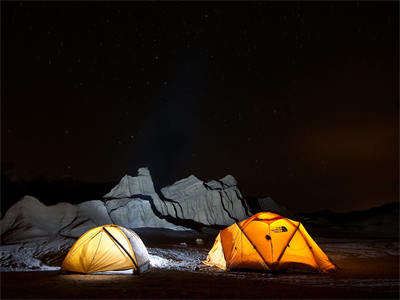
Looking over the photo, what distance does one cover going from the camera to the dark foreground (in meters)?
8.28

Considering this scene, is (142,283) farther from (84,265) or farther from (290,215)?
(290,215)

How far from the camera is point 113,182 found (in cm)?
6744

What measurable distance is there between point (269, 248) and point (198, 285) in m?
4.28

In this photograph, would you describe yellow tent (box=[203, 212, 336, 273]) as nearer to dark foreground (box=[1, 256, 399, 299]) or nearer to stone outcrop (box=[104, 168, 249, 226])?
dark foreground (box=[1, 256, 399, 299])

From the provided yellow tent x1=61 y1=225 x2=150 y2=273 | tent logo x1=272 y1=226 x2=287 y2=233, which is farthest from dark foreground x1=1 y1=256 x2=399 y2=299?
tent logo x1=272 y1=226 x2=287 y2=233

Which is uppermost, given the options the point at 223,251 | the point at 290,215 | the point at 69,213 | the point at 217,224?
the point at 223,251

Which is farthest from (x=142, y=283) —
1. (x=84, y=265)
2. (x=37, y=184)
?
(x=37, y=184)

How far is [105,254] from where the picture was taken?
39.7 ft

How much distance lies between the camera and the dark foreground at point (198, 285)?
27.2 feet

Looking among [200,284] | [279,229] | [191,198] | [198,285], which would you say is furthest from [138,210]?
[198,285]

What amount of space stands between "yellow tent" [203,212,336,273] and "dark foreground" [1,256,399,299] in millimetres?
590

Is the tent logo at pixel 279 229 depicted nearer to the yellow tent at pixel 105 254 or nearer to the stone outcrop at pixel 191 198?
the yellow tent at pixel 105 254

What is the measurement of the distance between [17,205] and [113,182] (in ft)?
136

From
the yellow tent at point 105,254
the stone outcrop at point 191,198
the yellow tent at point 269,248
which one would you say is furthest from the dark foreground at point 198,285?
the stone outcrop at point 191,198
